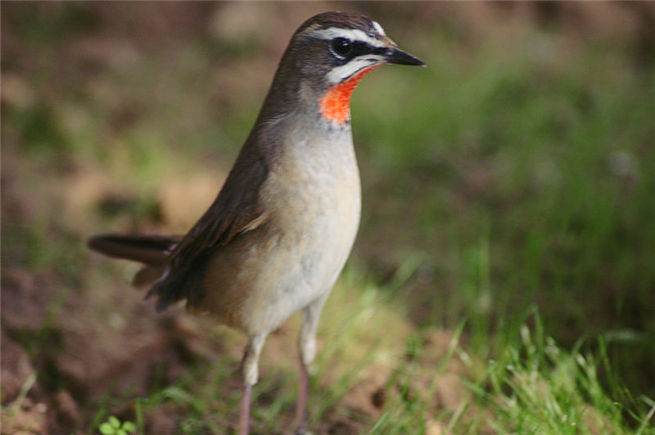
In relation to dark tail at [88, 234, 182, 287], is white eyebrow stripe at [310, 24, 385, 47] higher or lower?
higher

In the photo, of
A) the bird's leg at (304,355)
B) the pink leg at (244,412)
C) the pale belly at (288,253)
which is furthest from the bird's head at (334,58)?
the pink leg at (244,412)

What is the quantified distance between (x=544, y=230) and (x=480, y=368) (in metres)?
1.36

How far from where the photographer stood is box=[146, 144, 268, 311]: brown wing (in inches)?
113

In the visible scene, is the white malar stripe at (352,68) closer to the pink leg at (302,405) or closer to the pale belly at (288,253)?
the pale belly at (288,253)

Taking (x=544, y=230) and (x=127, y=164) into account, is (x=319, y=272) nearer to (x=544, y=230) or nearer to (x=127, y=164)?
(x=544, y=230)

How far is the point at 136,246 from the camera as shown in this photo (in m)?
3.59

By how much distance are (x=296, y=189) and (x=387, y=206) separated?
259cm

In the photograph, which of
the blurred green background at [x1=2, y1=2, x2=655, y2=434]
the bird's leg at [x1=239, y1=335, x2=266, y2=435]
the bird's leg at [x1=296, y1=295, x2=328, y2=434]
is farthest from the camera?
the blurred green background at [x1=2, y1=2, x2=655, y2=434]

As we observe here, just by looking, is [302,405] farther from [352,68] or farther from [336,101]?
[352,68]

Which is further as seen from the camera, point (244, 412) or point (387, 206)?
point (387, 206)

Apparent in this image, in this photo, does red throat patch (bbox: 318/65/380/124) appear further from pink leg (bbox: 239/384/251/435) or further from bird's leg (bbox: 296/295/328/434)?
pink leg (bbox: 239/384/251/435)

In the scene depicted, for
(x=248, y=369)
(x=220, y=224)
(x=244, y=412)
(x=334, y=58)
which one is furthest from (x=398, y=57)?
(x=244, y=412)

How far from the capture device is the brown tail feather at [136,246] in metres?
3.52

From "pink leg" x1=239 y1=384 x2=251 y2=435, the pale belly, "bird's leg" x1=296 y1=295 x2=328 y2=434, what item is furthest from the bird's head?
"pink leg" x1=239 y1=384 x2=251 y2=435
